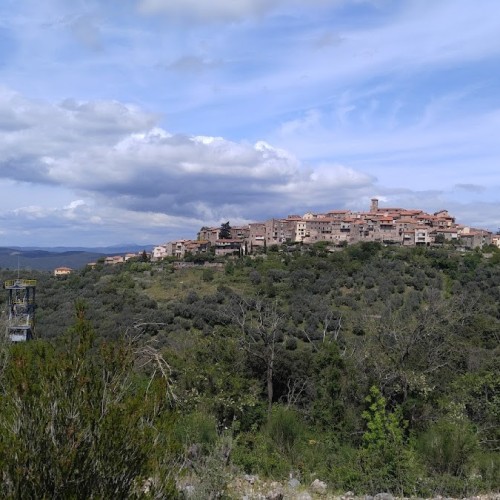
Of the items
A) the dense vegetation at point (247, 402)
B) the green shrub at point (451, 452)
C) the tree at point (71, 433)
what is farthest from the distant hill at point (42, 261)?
the tree at point (71, 433)

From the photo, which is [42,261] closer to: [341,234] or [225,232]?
[225,232]

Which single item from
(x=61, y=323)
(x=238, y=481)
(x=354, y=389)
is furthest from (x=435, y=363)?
(x=61, y=323)

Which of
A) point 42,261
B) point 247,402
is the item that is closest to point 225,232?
point 42,261

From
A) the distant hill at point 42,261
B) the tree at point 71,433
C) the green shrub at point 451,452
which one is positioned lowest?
the green shrub at point 451,452

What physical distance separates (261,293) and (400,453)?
2728 centimetres

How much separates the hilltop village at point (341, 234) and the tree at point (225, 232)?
14cm

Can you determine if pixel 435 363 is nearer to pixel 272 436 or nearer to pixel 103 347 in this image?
pixel 272 436

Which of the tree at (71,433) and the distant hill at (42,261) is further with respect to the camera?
the distant hill at (42,261)

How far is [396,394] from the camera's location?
11023mm

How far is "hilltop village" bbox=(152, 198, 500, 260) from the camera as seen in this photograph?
6216 cm

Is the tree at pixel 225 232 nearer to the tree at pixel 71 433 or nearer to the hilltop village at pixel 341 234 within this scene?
the hilltop village at pixel 341 234

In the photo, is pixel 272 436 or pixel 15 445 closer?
pixel 15 445

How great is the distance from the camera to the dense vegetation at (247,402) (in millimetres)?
2809

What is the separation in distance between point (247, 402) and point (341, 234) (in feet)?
184
